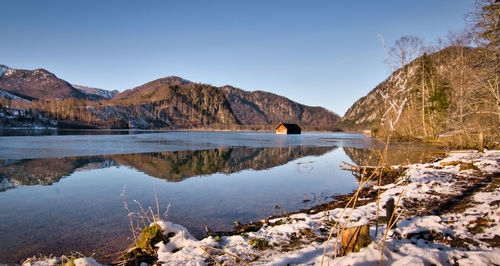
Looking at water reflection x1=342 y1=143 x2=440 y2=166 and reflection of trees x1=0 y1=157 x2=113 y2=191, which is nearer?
reflection of trees x1=0 y1=157 x2=113 y2=191

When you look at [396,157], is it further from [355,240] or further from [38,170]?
[38,170]

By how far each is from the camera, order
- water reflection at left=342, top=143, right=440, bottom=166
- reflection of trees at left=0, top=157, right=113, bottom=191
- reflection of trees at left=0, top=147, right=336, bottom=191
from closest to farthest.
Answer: reflection of trees at left=0, top=157, right=113, bottom=191 → reflection of trees at left=0, top=147, right=336, bottom=191 → water reflection at left=342, top=143, right=440, bottom=166

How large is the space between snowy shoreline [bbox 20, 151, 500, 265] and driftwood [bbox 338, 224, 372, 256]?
9 cm

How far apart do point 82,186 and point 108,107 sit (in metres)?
172

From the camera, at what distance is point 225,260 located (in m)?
4.07

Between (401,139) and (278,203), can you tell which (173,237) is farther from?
(401,139)

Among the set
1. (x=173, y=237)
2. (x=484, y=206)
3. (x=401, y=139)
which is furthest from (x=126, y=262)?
(x=401, y=139)

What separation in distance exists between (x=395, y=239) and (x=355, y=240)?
3.59 ft

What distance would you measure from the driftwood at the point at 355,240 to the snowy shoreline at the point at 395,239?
91 mm

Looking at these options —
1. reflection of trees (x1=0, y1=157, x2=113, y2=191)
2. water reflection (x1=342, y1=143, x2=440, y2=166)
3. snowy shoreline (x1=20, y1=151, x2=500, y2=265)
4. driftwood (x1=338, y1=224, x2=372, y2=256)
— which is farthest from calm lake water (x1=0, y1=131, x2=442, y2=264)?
water reflection (x1=342, y1=143, x2=440, y2=166)

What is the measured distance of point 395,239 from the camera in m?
4.09

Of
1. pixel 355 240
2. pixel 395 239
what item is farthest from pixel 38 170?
pixel 395 239

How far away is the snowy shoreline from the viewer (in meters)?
3.41

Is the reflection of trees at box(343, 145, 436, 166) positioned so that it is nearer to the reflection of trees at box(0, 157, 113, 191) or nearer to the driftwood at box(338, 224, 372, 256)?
the driftwood at box(338, 224, 372, 256)
